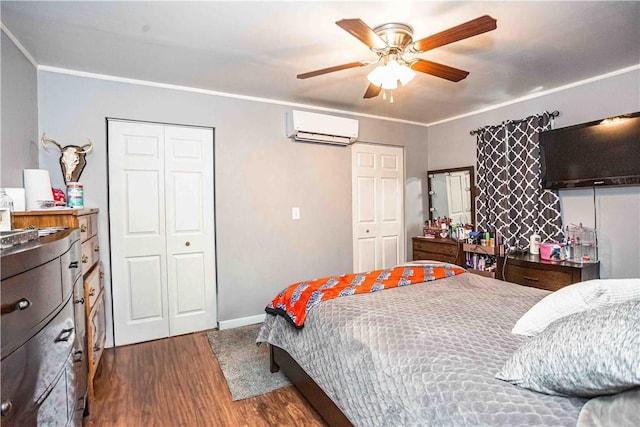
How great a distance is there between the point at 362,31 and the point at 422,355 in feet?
5.02

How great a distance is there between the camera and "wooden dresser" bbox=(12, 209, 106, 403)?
175 cm

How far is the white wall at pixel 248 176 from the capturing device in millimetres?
2695

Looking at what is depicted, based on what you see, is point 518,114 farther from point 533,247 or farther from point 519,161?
point 533,247

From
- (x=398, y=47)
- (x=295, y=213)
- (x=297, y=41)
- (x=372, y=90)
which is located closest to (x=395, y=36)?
(x=398, y=47)

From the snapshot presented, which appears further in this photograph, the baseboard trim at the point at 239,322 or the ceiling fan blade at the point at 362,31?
the baseboard trim at the point at 239,322

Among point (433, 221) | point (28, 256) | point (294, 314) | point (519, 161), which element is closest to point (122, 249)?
point (294, 314)

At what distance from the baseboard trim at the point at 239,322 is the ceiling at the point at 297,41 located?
90.3 inches

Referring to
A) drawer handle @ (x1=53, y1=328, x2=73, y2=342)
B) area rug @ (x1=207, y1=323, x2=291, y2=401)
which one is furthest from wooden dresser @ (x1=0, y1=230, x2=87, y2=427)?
area rug @ (x1=207, y1=323, x2=291, y2=401)

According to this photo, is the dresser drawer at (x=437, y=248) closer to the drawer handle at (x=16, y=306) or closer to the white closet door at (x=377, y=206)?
the white closet door at (x=377, y=206)

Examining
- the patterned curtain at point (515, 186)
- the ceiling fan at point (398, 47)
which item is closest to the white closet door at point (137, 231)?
the ceiling fan at point (398, 47)

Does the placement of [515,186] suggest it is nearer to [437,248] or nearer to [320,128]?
[437,248]

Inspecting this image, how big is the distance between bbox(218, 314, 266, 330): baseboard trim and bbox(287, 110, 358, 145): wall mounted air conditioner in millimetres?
1972

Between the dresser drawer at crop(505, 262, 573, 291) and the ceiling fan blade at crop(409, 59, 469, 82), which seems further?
the dresser drawer at crop(505, 262, 573, 291)

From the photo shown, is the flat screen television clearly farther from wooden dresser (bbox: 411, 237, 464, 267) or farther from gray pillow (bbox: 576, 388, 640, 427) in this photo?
gray pillow (bbox: 576, 388, 640, 427)
